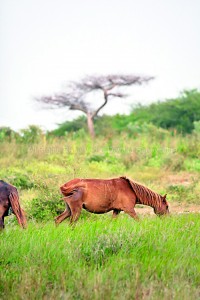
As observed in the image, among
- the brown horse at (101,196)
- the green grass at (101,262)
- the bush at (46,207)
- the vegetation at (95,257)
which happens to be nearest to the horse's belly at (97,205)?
the brown horse at (101,196)

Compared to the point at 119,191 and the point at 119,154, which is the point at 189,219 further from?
the point at 119,154

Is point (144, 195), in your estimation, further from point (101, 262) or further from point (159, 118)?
point (159, 118)

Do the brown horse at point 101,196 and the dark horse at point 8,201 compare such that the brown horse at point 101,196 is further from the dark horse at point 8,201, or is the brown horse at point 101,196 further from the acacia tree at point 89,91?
the acacia tree at point 89,91

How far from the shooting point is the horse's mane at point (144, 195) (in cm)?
885

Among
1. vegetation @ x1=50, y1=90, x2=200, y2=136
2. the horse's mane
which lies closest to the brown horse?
the horse's mane

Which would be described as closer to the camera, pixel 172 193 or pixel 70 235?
pixel 70 235

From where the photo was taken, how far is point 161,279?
5984mm

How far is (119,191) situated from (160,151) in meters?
11.2

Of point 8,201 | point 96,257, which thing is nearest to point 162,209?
point 8,201

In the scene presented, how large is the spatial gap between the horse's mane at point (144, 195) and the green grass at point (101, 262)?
100 cm

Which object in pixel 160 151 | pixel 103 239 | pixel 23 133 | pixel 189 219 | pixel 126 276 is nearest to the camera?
pixel 126 276

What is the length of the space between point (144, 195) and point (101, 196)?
2.15 ft

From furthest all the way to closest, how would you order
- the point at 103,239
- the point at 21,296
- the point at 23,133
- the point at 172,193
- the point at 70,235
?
the point at 23,133 → the point at 172,193 → the point at 70,235 → the point at 103,239 → the point at 21,296

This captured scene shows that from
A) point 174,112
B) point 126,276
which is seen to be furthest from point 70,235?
point 174,112
